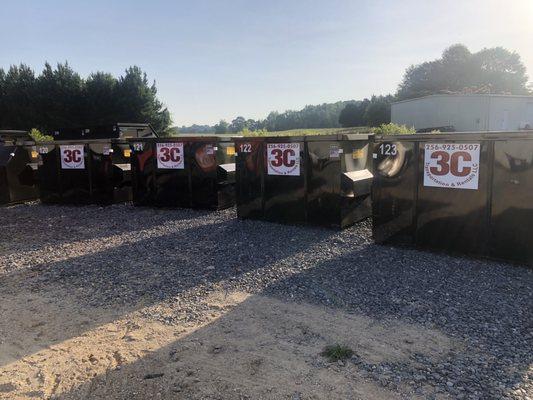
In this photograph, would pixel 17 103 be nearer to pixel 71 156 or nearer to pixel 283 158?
pixel 71 156

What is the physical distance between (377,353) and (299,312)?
1047mm

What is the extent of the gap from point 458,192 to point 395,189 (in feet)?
3.03

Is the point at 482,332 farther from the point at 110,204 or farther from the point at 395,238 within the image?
the point at 110,204

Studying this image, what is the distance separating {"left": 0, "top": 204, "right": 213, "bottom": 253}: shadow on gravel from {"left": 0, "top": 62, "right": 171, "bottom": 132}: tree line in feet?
105

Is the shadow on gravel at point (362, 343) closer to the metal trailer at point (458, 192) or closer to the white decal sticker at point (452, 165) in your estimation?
the metal trailer at point (458, 192)

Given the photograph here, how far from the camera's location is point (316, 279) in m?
5.44

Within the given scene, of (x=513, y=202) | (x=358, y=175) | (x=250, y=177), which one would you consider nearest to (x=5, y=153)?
(x=250, y=177)

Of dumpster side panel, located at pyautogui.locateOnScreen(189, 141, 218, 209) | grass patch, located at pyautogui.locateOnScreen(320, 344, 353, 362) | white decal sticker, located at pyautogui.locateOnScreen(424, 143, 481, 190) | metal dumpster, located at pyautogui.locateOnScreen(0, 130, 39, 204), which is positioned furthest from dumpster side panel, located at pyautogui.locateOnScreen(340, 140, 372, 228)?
metal dumpster, located at pyautogui.locateOnScreen(0, 130, 39, 204)

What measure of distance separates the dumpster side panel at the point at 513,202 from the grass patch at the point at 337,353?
321 centimetres

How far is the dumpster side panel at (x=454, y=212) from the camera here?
5.88 m

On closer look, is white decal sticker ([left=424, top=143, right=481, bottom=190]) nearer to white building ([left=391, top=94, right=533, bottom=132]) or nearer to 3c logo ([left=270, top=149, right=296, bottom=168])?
3c logo ([left=270, top=149, right=296, bottom=168])

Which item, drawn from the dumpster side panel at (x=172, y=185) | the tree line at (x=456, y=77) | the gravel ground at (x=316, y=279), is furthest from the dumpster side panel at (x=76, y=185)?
the tree line at (x=456, y=77)

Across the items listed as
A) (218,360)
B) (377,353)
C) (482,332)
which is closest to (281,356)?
(218,360)

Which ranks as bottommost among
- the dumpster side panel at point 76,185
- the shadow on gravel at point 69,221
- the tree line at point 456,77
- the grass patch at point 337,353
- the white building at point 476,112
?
the grass patch at point 337,353
